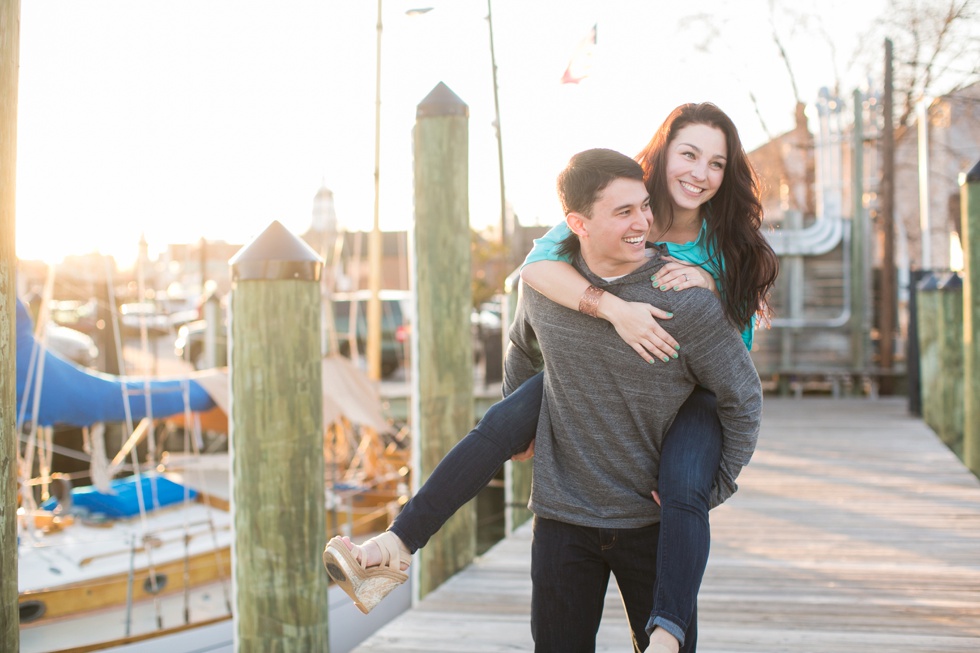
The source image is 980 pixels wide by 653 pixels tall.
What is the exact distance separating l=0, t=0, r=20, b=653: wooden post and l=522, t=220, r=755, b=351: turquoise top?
119 cm

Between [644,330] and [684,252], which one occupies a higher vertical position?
[684,252]

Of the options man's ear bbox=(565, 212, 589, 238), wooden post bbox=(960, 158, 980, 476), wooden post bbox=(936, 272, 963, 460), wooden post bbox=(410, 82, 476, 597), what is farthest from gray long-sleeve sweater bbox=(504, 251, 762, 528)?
wooden post bbox=(936, 272, 963, 460)

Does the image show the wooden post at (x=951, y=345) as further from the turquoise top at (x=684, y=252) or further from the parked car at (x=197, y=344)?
the parked car at (x=197, y=344)

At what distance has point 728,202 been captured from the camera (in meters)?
2.61

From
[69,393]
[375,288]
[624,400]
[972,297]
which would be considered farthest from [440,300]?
[375,288]

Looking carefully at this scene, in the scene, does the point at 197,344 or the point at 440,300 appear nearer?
the point at 440,300

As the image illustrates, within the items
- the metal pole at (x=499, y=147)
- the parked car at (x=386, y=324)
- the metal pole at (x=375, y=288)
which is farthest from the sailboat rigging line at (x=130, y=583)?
the metal pole at (x=499, y=147)

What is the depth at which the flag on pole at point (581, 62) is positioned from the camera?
44.7ft

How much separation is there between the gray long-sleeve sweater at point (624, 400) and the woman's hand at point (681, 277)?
2 cm

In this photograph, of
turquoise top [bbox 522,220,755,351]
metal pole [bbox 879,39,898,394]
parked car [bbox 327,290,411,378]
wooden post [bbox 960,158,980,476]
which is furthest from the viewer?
parked car [bbox 327,290,411,378]

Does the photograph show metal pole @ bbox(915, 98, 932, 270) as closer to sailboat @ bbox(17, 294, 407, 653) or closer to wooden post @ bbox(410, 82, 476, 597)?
sailboat @ bbox(17, 294, 407, 653)

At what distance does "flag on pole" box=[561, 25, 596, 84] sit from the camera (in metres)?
13.6

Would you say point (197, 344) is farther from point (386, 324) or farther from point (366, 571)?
point (366, 571)

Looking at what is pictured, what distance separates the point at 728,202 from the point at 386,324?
17061mm
